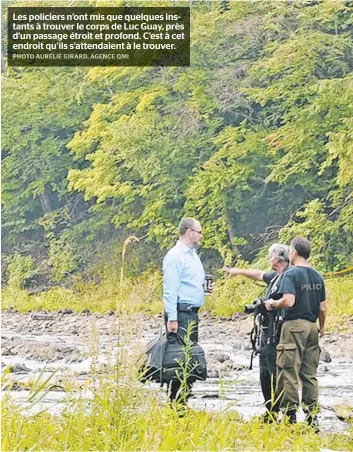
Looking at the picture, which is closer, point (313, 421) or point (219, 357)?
point (313, 421)

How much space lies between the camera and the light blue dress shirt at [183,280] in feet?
15.7

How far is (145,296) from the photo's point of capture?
5219 mm

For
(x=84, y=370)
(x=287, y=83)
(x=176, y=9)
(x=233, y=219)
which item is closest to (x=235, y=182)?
(x=233, y=219)

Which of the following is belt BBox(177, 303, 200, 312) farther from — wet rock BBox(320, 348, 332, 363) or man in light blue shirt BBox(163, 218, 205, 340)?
wet rock BBox(320, 348, 332, 363)

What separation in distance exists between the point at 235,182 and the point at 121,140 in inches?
26.6

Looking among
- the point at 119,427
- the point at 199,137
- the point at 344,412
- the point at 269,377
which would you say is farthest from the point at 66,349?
the point at 119,427

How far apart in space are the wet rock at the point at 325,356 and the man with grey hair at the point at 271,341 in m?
0.43

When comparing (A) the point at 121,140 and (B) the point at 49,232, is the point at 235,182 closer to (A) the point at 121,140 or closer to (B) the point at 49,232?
(A) the point at 121,140

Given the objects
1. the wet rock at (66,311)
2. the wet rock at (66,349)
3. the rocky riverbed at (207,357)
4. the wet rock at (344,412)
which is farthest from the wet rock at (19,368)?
the wet rock at (344,412)

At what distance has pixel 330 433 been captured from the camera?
4973mm

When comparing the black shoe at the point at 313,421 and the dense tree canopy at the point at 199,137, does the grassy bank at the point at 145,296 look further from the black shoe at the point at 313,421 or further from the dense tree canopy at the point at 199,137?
the black shoe at the point at 313,421

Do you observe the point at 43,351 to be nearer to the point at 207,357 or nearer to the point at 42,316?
the point at 42,316

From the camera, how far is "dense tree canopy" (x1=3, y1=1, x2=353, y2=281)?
5.56 metres

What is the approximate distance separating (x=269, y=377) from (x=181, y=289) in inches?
25.1
